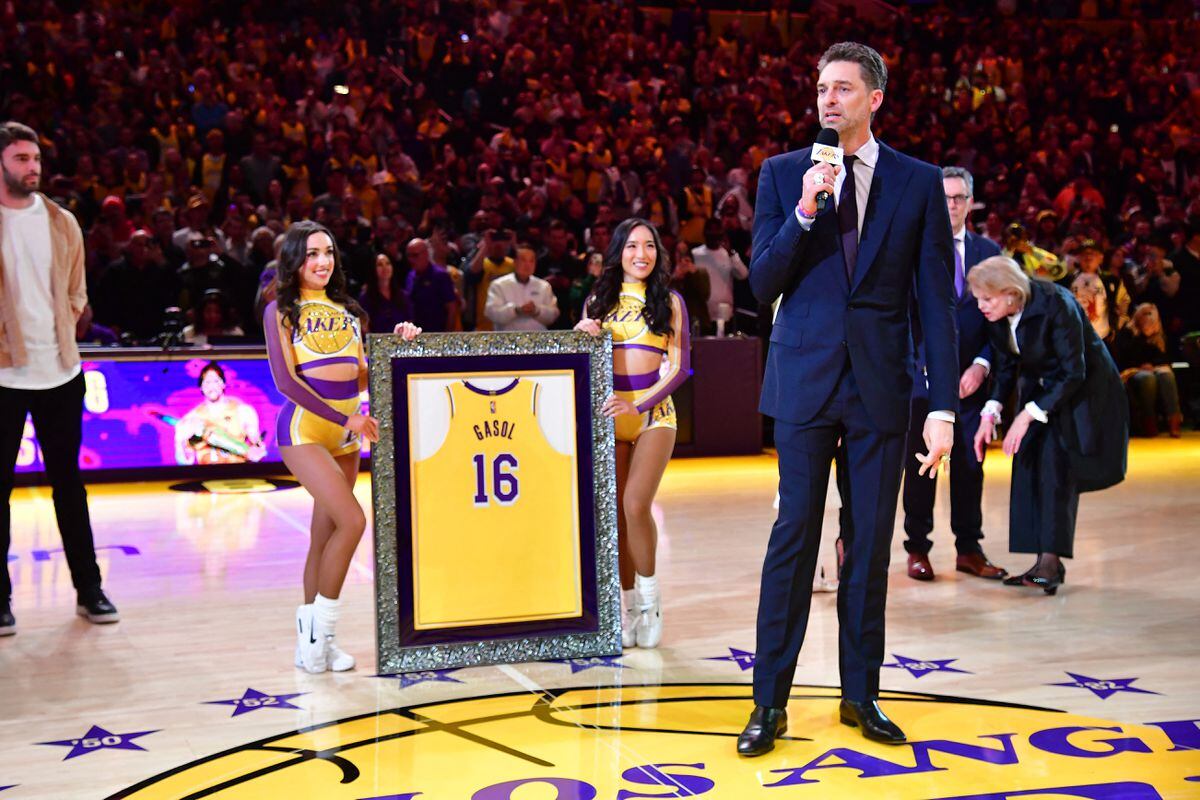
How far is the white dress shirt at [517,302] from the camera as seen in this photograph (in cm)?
1030

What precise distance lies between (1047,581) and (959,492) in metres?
0.57

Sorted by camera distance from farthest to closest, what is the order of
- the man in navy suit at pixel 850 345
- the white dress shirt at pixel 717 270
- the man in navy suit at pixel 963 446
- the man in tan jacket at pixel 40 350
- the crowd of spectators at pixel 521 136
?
the white dress shirt at pixel 717 270
the crowd of spectators at pixel 521 136
the man in navy suit at pixel 963 446
the man in tan jacket at pixel 40 350
the man in navy suit at pixel 850 345

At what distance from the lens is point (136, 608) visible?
578 cm

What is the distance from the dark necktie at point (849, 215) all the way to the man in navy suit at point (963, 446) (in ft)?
7.80

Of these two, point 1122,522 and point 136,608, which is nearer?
point 136,608

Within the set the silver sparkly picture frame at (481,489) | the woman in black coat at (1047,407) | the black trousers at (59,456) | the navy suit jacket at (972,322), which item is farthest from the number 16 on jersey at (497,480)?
the navy suit jacket at (972,322)

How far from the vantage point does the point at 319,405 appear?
4.66 metres

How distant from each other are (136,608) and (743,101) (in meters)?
11.0

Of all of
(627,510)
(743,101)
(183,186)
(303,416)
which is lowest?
(627,510)

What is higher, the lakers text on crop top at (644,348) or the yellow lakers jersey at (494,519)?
the lakers text on crop top at (644,348)

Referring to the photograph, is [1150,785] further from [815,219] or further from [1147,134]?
[1147,134]

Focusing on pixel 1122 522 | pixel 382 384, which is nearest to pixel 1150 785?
pixel 382 384

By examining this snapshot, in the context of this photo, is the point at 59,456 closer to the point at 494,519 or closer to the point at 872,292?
the point at 494,519

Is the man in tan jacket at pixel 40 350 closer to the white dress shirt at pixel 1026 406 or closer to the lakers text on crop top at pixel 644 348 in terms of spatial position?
the lakers text on crop top at pixel 644 348
